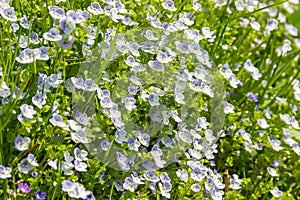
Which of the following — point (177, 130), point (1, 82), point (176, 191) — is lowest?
point (176, 191)

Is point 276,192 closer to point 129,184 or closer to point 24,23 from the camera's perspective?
point 129,184

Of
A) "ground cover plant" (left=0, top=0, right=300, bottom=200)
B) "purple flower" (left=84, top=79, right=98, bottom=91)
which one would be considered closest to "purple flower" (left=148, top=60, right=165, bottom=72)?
"ground cover plant" (left=0, top=0, right=300, bottom=200)

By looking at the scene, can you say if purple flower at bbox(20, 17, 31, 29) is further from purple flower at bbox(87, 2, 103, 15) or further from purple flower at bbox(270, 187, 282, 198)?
purple flower at bbox(270, 187, 282, 198)

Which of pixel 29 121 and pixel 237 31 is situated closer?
pixel 29 121

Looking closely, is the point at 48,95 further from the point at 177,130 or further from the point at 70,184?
the point at 177,130

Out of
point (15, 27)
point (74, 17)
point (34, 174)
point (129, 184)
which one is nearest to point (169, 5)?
point (74, 17)

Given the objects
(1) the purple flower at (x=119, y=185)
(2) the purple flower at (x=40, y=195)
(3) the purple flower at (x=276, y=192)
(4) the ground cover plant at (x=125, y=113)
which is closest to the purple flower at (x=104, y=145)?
(4) the ground cover plant at (x=125, y=113)

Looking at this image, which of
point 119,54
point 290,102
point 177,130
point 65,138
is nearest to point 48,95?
point 65,138

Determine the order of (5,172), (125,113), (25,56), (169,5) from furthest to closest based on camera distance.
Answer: (169,5), (125,113), (25,56), (5,172)
